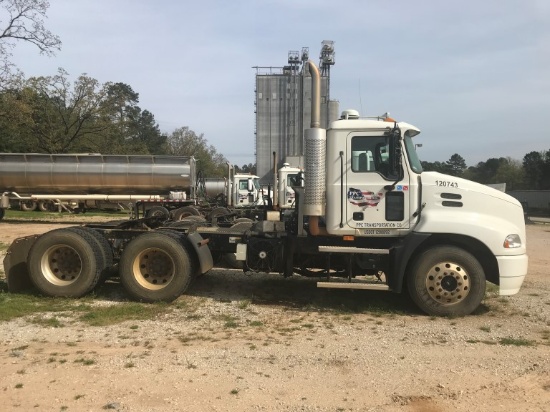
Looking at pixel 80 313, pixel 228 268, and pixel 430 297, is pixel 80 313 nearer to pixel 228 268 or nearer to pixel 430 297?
pixel 228 268

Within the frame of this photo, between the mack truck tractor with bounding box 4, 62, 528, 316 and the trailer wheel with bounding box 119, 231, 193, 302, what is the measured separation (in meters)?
0.02

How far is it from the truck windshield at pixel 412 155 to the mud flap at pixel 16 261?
6.00 m

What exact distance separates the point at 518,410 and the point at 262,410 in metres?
2.14

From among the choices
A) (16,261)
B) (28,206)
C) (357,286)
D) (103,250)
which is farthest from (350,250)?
(28,206)

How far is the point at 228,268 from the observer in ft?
31.7

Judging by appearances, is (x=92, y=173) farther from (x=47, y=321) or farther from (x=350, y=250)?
(x=350, y=250)

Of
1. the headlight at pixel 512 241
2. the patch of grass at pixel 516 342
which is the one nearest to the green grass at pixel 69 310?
the patch of grass at pixel 516 342

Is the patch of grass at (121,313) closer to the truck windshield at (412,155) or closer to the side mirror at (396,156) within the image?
the side mirror at (396,156)

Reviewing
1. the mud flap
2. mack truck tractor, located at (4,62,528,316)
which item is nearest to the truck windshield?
mack truck tractor, located at (4,62,528,316)

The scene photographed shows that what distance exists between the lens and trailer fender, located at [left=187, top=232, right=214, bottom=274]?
24.6 feet

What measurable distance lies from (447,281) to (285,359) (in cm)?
293

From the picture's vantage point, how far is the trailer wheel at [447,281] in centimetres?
667

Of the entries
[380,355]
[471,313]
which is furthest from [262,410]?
[471,313]

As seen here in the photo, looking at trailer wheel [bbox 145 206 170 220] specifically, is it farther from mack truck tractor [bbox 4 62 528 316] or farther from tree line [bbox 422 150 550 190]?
tree line [bbox 422 150 550 190]
